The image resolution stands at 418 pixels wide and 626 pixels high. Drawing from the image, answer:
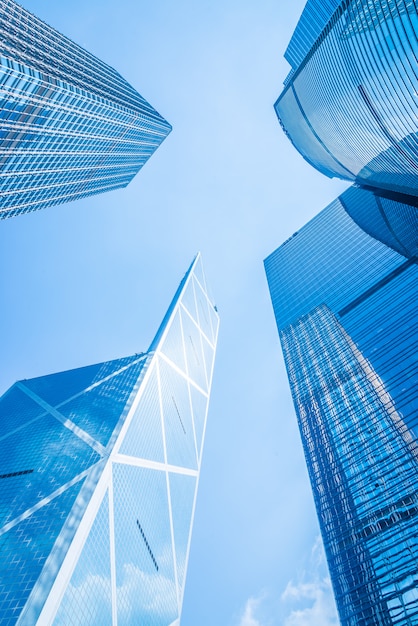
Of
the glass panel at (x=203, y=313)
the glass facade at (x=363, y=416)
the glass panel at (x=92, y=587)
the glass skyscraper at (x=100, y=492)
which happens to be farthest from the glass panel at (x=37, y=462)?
the glass panel at (x=203, y=313)

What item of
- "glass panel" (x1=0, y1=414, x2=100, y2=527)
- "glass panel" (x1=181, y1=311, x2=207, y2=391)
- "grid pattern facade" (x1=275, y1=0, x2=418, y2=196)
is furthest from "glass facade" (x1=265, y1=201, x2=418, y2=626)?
"glass panel" (x1=181, y1=311, x2=207, y2=391)

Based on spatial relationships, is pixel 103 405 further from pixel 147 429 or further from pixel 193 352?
pixel 193 352

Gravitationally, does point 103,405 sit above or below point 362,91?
below

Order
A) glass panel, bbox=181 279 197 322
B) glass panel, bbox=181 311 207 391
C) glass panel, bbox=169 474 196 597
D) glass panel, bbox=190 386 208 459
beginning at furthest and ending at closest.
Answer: glass panel, bbox=181 279 197 322 → glass panel, bbox=181 311 207 391 → glass panel, bbox=190 386 208 459 → glass panel, bbox=169 474 196 597

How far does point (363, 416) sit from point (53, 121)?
61.0m

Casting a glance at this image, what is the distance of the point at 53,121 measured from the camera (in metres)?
59.6

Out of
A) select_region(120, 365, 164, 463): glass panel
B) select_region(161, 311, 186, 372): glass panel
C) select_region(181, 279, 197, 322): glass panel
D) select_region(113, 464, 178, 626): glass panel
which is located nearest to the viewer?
select_region(113, 464, 178, 626): glass panel

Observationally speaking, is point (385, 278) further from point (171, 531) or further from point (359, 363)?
point (171, 531)

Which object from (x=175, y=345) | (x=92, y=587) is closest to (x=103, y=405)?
(x=92, y=587)

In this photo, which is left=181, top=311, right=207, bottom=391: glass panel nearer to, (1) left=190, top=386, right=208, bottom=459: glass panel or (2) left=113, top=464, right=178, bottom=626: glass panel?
(1) left=190, top=386, right=208, bottom=459: glass panel

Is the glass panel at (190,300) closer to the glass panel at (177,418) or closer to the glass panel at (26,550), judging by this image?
the glass panel at (177,418)

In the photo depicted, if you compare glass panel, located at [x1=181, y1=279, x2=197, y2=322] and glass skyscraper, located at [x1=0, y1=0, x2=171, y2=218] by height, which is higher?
glass skyscraper, located at [x1=0, y1=0, x2=171, y2=218]

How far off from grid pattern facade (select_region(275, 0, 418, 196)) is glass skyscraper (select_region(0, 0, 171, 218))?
36.4m

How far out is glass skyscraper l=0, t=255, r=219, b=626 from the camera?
33.2 metres
